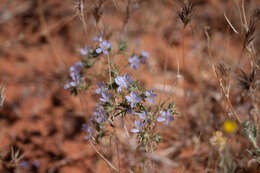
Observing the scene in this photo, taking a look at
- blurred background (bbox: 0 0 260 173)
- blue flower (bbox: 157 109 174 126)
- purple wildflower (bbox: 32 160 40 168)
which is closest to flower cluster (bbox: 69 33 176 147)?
blue flower (bbox: 157 109 174 126)

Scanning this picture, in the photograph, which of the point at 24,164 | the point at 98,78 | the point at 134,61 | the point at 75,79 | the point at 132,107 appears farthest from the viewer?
the point at 24,164

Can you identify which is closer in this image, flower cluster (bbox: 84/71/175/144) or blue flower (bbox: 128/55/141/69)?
flower cluster (bbox: 84/71/175/144)

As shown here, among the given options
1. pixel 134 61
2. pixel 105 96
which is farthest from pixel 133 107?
pixel 134 61

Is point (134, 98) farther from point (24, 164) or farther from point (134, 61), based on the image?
point (24, 164)

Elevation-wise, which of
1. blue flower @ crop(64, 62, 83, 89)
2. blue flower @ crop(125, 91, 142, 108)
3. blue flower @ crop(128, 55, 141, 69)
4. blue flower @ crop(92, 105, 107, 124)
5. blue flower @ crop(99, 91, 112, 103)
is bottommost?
blue flower @ crop(92, 105, 107, 124)

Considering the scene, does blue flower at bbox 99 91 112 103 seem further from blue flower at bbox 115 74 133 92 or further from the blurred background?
the blurred background

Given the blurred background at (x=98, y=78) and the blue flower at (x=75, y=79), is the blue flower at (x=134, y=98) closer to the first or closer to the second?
the blurred background at (x=98, y=78)

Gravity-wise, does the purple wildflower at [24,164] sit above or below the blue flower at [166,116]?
below

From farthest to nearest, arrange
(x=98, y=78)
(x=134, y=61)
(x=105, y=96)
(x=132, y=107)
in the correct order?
(x=98, y=78)
(x=134, y=61)
(x=105, y=96)
(x=132, y=107)

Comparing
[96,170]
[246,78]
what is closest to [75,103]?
[96,170]

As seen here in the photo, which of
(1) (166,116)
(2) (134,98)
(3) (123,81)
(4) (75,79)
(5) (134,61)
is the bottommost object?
(1) (166,116)

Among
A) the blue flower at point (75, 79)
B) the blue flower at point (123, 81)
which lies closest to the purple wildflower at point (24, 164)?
the blue flower at point (75, 79)
